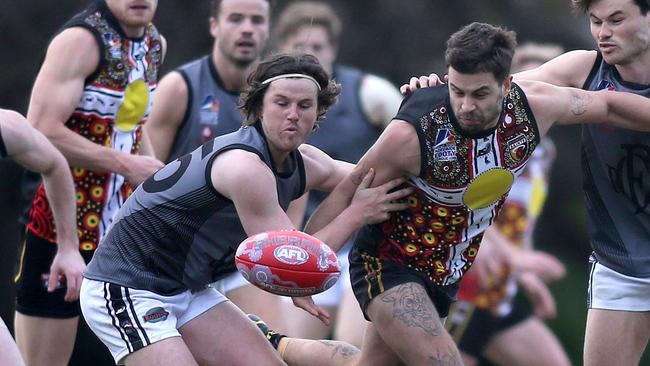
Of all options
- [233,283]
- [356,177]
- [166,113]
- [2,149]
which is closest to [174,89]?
[166,113]

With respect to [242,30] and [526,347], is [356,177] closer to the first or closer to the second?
[242,30]

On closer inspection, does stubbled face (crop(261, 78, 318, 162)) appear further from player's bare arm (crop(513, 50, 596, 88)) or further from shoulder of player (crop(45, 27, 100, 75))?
shoulder of player (crop(45, 27, 100, 75))

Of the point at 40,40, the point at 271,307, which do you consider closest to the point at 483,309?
the point at 271,307

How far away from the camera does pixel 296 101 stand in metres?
5.94

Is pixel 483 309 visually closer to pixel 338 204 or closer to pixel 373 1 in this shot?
pixel 373 1

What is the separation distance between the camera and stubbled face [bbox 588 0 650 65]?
6375 millimetres

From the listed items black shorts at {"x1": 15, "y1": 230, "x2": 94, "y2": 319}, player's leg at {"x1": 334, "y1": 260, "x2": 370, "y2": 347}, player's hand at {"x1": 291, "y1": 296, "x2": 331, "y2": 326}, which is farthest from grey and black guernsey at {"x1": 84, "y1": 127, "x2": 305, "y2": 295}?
player's leg at {"x1": 334, "y1": 260, "x2": 370, "y2": 347}

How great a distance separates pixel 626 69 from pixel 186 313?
2.18 metres

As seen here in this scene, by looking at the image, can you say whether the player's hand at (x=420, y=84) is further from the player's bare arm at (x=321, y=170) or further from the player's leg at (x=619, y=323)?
the player's leg at (x=619, y=323)

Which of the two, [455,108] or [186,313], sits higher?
[455,108]

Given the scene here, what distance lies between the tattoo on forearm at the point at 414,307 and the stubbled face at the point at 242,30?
6.88ft

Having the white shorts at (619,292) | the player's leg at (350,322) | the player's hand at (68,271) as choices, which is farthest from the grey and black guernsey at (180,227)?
the player's leg at (350,322)

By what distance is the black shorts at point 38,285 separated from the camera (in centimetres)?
703

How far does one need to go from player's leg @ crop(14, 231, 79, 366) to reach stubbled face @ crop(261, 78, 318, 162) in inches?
64.6
